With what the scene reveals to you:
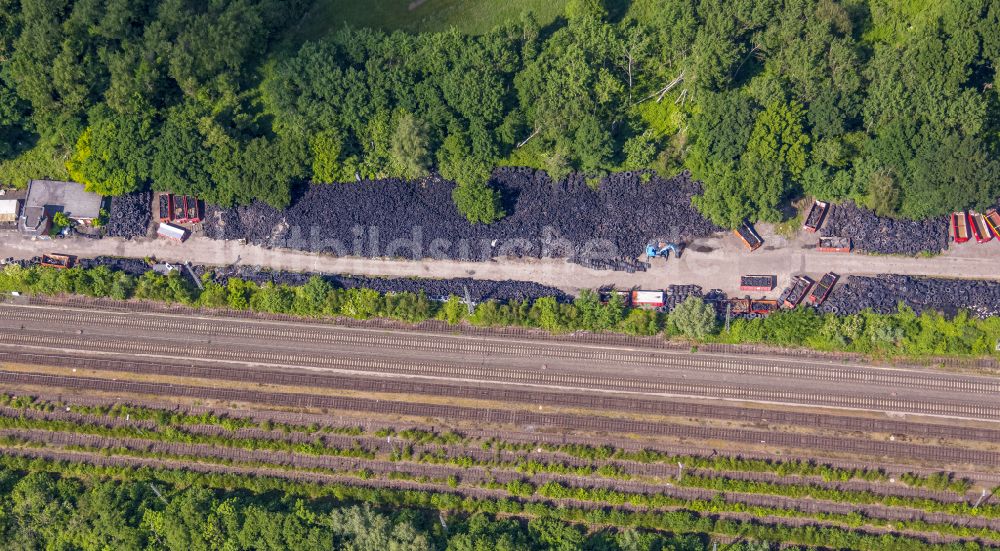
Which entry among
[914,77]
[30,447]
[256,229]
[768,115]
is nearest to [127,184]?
[256,229]

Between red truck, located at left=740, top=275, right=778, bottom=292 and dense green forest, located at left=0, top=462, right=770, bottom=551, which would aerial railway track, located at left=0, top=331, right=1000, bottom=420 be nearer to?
red truck, located at left=740, top=275, right=778, bottom=292

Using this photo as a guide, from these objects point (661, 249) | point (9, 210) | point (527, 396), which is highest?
point (9, 210)

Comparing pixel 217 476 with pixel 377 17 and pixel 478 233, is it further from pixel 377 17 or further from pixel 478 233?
pixel 377 17

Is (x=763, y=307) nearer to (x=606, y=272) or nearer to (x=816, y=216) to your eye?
(x=816, y=216)

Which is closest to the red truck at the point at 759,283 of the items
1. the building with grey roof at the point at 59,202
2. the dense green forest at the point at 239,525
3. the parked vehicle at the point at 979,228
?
the parked vehicle at the point at 979,228

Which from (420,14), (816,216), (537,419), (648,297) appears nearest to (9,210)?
(420,14)
